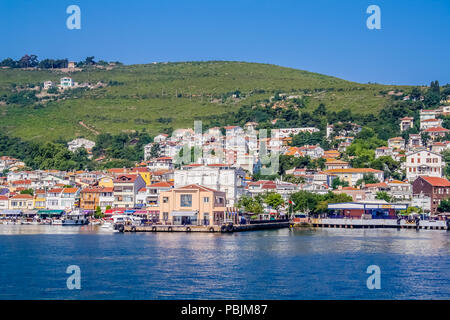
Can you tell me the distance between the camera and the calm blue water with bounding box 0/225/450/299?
2900 centimetres

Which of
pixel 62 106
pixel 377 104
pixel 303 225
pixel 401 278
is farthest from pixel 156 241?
pixel 62 106

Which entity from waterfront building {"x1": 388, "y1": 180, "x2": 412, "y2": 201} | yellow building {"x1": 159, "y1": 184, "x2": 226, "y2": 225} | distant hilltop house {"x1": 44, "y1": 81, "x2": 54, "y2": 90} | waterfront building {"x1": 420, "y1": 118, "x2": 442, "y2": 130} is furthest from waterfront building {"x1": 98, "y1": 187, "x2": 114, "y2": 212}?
distant hilltop house {"x1": 44, "y1": 81, "x2": 54, "y2": 90}

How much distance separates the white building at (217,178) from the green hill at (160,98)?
58287mm

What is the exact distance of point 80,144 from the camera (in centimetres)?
13100

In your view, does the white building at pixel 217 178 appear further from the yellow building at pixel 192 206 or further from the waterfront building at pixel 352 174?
the waterfront building at pixel 352 174

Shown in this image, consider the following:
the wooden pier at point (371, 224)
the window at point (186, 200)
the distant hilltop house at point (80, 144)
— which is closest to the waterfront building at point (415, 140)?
the wooden pier at point (371, 224)

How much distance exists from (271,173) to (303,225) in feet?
83.7

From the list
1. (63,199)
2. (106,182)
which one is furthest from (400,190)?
(63,199)

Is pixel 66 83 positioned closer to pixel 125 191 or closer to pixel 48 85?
pixel 48 85

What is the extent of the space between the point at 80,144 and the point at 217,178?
187 ft

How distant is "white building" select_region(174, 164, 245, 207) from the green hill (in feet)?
191

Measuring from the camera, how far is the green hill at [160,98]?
14388cm

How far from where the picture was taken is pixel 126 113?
501 feet
